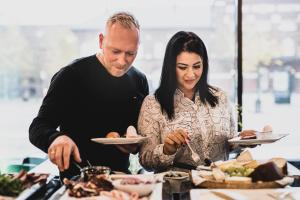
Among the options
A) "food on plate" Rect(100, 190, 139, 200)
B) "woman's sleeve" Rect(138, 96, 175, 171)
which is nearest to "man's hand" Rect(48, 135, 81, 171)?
"food on plate" Rect(100, 190, 139, 200)

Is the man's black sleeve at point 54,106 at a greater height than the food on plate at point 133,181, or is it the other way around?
the man's black sleeve at point 54,106

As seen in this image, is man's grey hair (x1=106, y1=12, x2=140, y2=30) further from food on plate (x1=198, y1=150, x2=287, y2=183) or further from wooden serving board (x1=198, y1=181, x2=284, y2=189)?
wooden serving board (x1=198, y1=181, x2=284, y2=189)

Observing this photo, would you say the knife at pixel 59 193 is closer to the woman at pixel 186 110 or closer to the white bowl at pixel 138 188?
the white bowl at pixel 138 188

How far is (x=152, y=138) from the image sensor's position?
2.37 m

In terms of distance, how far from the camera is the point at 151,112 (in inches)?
96.3

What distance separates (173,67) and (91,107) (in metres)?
0.52

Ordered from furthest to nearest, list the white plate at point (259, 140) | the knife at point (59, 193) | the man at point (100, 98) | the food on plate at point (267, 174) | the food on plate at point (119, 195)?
1. the man at point (100, 98)
2. the white plate at point (259, 140)
3. the food on plate at point (267, 174)
4. the knife at point (59, 193)
5. the food on plate at point (119, 195)

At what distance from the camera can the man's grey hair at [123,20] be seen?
2.37 meters

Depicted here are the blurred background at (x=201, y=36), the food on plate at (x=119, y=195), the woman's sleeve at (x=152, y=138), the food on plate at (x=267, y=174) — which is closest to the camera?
the food on plate at (x=119, y=195)

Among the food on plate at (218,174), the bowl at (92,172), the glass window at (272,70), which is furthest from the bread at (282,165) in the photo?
the glass window at (272,70)

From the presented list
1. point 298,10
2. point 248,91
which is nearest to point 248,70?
Result: point 248,91

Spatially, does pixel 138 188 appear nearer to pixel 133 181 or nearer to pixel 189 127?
pixel 133 181

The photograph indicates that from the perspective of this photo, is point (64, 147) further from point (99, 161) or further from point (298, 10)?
point (298, 10)

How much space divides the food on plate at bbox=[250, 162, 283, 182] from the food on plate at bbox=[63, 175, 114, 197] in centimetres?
61
